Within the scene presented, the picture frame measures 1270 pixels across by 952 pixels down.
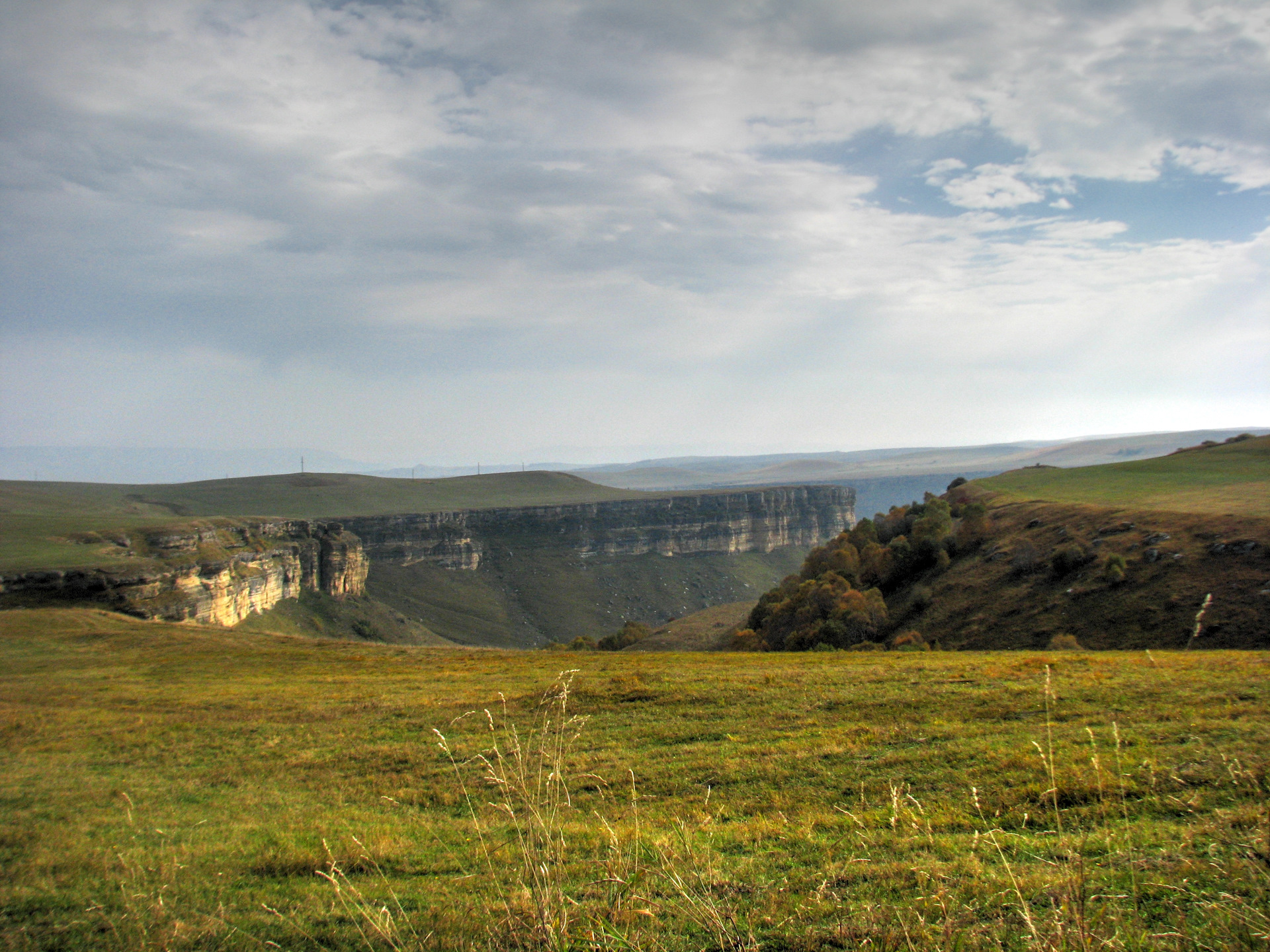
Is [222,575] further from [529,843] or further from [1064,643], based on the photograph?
[529,843]

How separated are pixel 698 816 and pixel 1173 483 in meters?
60.1

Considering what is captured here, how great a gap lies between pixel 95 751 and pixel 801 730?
15300 mm

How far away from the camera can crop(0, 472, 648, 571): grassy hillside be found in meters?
62.9

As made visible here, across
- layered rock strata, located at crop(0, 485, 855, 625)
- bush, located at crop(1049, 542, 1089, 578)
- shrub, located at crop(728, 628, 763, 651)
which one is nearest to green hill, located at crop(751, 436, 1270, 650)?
bush, located at crop(1049, 542, 1089, 578)

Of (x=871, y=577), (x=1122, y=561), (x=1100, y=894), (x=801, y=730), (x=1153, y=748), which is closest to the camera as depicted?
(x=1100, y=894)

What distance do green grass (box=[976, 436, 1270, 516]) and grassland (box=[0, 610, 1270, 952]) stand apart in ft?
96.6

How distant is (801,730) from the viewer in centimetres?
1395

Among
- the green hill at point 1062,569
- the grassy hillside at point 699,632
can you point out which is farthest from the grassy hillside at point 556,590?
the green hill at point 1062,569

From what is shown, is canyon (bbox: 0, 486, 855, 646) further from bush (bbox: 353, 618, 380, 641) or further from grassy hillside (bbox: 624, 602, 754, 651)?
grassy hillside (bbox: 624, 602, 754, 651)

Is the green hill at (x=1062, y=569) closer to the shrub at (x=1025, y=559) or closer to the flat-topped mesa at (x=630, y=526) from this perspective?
the shrub at (x=1025, y=559)

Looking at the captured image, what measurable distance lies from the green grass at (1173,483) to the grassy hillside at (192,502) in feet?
239

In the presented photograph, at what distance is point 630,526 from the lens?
148 meters

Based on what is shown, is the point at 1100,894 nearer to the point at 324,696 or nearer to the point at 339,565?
the point at 324,696

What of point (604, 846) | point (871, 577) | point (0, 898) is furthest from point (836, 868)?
point (871, 577)
